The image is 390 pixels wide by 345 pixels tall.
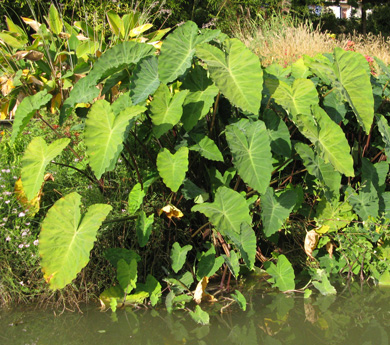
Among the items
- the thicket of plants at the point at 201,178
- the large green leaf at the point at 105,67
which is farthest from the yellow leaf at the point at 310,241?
the large green leaf at the point at 105,67

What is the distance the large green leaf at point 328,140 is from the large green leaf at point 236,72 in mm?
280

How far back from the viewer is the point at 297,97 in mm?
2662

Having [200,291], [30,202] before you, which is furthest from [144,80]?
[200,291]

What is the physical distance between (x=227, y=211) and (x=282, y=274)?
51 cm

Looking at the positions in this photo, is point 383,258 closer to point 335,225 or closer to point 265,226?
point 335,225

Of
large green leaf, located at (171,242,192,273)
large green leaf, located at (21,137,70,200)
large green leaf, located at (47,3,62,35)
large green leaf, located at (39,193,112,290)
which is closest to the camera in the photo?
large green leaf, located at (39,193,112,290)

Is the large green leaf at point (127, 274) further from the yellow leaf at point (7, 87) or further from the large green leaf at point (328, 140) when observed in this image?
the yellow leaf at point (7, 87)

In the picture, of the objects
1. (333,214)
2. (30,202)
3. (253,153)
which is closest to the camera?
(253,153)

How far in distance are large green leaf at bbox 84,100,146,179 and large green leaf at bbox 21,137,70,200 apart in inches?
7.4

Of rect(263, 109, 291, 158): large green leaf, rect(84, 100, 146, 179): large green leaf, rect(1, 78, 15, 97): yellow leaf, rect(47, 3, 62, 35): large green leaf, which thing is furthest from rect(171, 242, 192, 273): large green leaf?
rect(47, 3, 62, 35): large green leaf

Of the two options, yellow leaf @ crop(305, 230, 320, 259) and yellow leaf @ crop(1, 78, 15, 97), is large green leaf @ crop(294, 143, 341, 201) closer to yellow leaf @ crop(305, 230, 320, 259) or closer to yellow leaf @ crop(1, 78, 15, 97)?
yellow leaf @ crop(305, 230, 320, 259)

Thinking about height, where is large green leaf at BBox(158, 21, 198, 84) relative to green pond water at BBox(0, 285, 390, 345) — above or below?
above

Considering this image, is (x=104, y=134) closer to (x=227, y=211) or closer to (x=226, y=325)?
(x=227, y=211)

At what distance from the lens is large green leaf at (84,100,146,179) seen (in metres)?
2.26
